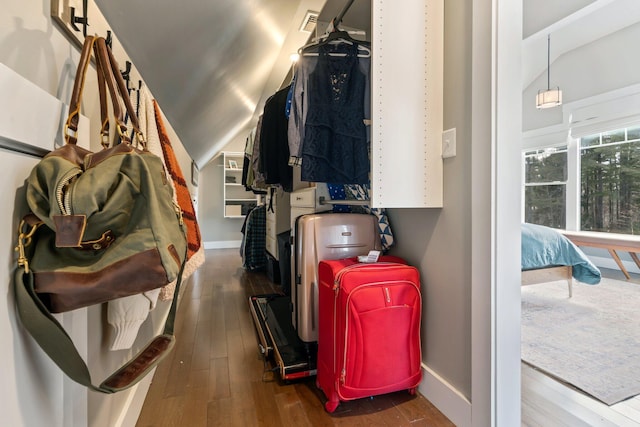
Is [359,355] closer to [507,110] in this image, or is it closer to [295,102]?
[507,110]

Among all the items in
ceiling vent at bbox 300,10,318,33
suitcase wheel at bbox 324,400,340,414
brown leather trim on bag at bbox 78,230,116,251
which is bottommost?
suitcase wheel at bbox 324,400,340,414

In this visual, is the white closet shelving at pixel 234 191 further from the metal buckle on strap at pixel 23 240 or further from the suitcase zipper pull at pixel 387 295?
the metal buckle on strap at pixel 23 240

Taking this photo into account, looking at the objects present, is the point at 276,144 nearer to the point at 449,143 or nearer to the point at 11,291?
the point at 449,143

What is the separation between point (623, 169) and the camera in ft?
13.1

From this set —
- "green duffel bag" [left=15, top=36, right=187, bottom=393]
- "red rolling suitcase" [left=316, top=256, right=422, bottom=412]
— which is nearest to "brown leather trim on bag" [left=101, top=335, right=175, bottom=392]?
"green duffel bag" [left=15, top=36, right=187, bottom=393]

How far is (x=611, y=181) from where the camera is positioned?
416 cm

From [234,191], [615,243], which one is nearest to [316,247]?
[615,243]

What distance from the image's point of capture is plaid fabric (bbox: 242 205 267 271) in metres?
3.83

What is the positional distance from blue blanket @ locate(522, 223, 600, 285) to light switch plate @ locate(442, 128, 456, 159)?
189cm

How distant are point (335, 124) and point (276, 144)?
0.81 metres

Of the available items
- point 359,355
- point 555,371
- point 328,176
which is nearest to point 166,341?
point 359,355

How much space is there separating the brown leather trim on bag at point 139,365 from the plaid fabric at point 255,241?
10.5 ft

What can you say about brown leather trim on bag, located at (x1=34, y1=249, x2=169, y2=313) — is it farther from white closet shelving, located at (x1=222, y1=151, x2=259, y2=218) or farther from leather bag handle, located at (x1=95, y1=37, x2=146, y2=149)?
white closet shelving, located at (x1=222, y1=151, x2=259, y2=218)

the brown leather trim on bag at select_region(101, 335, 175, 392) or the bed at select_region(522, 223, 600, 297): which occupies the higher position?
the brown leather trim on bag at select_region(101, 335, 175, 392)
